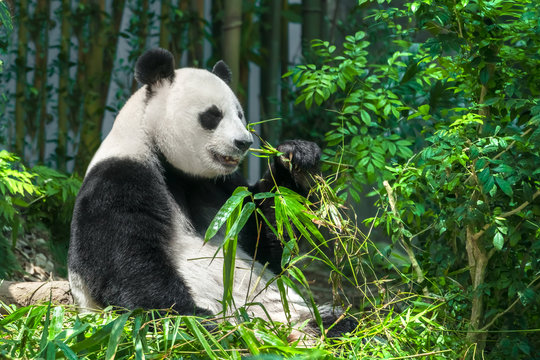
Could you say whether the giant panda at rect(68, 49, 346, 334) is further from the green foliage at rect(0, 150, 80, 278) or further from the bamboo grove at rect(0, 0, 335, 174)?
the bamboo grove at rect(0, 0, 335, 174)

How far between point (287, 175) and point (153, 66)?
75 centimetres

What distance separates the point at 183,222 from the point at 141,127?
1.47 ft

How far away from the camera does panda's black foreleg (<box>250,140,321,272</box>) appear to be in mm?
2770

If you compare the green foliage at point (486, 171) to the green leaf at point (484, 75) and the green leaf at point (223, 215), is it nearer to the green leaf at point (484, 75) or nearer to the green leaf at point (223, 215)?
the green leaf at point (484, 75)

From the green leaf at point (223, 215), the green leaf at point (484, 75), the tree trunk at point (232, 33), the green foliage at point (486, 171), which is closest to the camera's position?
the green leaf at point (223, 215)

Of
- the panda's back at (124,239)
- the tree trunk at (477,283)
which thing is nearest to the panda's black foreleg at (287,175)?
the panda's back at (124,239)

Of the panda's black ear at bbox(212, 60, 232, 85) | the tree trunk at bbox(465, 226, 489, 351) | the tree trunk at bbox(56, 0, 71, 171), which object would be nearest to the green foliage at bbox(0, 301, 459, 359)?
the tree trunk at bbox(465, 226, 489, 351)

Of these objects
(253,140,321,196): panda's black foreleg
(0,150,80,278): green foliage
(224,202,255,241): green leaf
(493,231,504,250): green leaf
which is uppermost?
(253,140,321,196): panda's black foreleg

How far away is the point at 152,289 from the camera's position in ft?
7.99

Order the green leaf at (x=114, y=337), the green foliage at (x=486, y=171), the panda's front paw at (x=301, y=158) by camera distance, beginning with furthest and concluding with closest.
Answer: the panda's front paw at (x=301, y=158), the green foliage at (x=486, y=171), the green leaf at (x=114, y=337)

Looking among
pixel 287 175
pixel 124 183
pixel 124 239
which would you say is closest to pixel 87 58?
pixel 287 175

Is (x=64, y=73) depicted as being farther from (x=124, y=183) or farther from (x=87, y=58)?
(x=124, y=183)

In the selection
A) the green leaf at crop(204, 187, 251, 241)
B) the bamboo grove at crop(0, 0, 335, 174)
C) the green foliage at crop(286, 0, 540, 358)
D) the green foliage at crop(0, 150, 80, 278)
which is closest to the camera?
the green leaf at crop(204, 187, 251, 241)

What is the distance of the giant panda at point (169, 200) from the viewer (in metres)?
2.48
